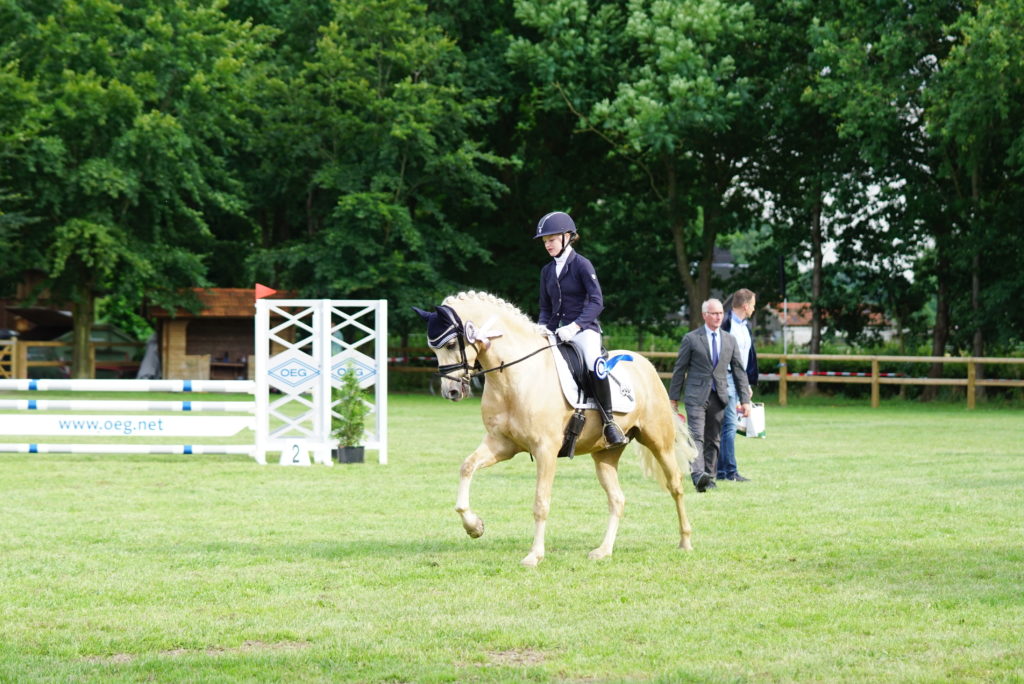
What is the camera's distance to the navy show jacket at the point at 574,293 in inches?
359

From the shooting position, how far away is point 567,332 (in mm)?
9086

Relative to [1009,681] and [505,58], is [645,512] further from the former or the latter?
[505,58]

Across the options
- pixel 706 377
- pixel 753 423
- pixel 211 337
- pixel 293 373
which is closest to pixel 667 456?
pixel 706 377

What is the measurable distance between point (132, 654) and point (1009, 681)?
397 centimetres

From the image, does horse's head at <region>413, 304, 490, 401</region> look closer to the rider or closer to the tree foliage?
the rider

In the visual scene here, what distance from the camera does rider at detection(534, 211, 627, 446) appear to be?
9.05 meters

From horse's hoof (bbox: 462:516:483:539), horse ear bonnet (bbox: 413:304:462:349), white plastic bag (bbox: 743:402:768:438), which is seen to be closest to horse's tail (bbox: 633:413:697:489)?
horse's hoof (bbox: 462:516:483:539)

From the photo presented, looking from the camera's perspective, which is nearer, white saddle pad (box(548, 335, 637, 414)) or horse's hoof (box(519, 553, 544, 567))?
horse's hoof (box(519, 553, 544, 567))

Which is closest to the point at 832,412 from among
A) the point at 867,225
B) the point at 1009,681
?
the point at 867,225

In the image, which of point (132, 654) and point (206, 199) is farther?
point (206, 199)

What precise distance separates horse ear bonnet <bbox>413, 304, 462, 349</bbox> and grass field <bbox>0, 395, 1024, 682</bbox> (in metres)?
1.51

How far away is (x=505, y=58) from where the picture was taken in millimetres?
34812

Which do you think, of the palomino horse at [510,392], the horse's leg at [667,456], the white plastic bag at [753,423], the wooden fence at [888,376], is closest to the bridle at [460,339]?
the palomino horse at [510,392]

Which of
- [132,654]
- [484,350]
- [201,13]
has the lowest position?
[132,654]
